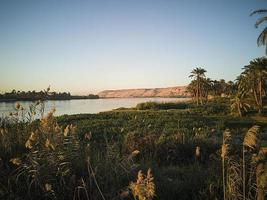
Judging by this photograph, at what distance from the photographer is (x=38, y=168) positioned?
3.32 metres

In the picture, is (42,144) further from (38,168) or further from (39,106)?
(39,106)

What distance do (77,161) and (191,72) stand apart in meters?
77.7

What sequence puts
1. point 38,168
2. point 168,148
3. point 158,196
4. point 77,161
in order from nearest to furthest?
point 38,168 → point 158,196 → point 77,161 → point 168,148

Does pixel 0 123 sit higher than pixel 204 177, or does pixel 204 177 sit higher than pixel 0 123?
pixel 0 123

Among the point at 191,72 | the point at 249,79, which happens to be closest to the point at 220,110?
the point at 249,79

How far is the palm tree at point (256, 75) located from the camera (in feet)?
157

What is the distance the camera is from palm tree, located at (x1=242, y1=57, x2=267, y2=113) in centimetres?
4788

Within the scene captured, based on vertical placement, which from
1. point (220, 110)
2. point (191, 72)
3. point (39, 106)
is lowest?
point (220, 110)

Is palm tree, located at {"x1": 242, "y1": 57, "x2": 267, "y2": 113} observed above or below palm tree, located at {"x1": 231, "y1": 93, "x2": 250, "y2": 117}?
above

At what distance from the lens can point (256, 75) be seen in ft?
162

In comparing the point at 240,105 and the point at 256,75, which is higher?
the point at 256,75

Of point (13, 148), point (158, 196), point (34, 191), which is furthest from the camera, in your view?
point (13, 148)

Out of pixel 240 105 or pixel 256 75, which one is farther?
pixel 256 75

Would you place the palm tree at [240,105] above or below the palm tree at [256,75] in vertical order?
below
